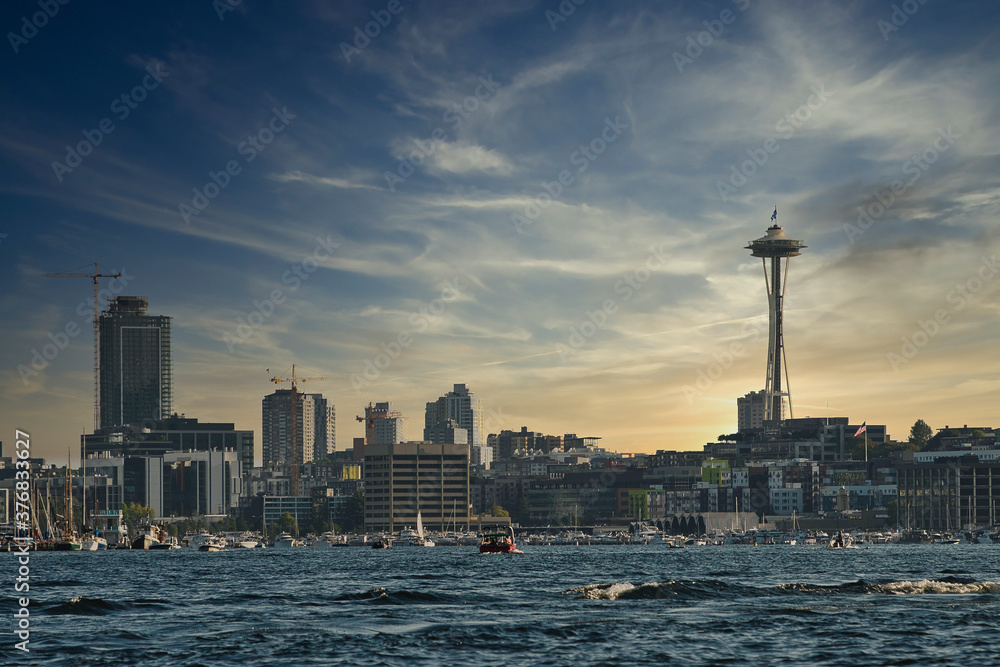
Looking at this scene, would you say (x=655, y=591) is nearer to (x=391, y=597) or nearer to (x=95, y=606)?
(x=391, y=597)

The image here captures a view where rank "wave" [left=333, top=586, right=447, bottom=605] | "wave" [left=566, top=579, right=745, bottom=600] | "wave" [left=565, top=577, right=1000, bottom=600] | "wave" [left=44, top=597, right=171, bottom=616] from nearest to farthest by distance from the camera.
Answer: "wave" [left=44, top=597, right=171, bottom=616] → "wave" [left=333, top=586, right=447, bottom=605] → "wave" [left=566, top=579, right=745, bottom=600] → "wave" [left=565, top=577, right=1000, bottom=600]

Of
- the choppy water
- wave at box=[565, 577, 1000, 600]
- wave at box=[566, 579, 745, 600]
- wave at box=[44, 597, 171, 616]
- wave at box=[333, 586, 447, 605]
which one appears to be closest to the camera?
the choppy water

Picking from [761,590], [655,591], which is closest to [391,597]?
[655,591]

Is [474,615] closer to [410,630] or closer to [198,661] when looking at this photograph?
[410,630]

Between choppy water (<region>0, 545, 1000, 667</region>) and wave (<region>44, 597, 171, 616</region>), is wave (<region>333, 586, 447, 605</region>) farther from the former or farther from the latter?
wave (<region>44, 597, 171, 616</region>)

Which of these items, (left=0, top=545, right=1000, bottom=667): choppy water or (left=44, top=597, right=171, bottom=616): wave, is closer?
(left=0, top=545, right=1000, bottom=667): choppy water

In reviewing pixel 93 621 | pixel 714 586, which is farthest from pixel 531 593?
pixel 93 621

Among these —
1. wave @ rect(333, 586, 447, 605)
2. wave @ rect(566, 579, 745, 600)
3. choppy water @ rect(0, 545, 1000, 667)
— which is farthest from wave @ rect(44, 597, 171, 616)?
wave @ rect(566, 579, 745, 600)

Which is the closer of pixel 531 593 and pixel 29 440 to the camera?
pixel 29 440

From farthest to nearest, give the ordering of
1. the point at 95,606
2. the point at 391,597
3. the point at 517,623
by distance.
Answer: the point at 391,597 → the point at 95,606 → the point at 517,623
